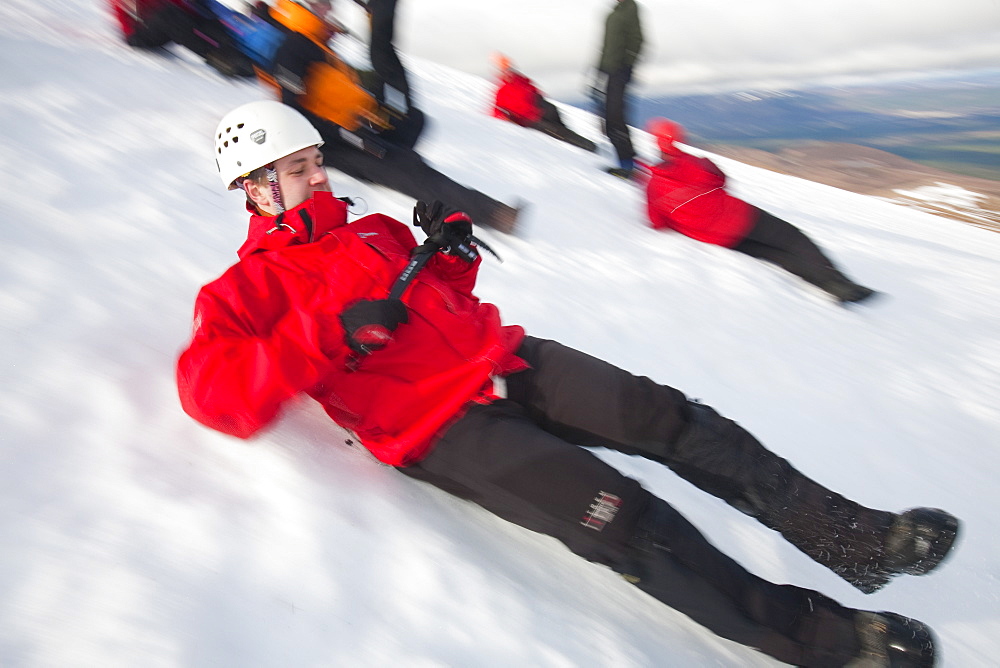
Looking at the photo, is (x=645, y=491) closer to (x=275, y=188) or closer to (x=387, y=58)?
(x=275, y=188)

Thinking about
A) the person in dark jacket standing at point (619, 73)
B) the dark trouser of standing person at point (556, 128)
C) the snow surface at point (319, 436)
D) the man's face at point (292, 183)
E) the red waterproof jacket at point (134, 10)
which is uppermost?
the person in dark jacket standing at point (619, 73)

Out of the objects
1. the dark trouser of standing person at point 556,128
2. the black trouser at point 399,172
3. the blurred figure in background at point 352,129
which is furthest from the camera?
the dark trouser of standing person at point 556,128

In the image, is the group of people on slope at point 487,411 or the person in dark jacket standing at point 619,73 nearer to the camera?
the group of people on slope at point 487,411

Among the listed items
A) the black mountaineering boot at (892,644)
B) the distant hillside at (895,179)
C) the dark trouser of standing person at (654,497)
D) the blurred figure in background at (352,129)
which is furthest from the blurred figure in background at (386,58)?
the distant hillside at (895,179)

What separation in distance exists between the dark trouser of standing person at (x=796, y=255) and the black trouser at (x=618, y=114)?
72.5 inches

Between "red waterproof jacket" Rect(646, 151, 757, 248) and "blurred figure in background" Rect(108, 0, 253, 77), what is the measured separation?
3.08m

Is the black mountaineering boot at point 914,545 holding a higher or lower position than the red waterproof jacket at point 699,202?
lower

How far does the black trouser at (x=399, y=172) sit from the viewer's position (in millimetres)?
3541

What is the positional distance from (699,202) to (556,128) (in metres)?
3.23

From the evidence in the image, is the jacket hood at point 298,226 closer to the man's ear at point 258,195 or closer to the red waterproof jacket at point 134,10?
the man's ear at point 258,195

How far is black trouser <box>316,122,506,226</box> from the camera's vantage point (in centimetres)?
354

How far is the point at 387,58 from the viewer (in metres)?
4.36

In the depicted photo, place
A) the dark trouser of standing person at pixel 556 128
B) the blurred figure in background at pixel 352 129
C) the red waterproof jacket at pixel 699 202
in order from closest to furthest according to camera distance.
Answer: the blurred figure in background at pixel 352 129
the red waterproof jacket at pixel 699 202
the dark trouser of standing person at pixel 556 128

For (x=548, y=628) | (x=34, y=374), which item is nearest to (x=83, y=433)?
(x=34, y=374)
